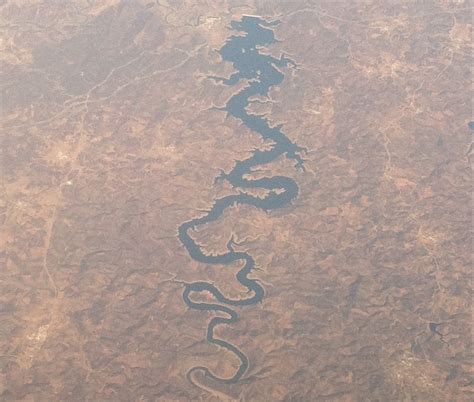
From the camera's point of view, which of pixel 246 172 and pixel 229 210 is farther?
pixel 246 172

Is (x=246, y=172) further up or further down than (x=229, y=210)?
further up

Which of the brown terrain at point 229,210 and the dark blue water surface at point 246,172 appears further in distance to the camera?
the dark blue water surface at point 246,172

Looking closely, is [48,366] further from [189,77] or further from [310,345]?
[189,77]

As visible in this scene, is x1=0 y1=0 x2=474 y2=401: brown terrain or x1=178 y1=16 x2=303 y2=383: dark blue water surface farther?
x1=178 y1=16 x2=303 y2=383: dark blue water surface

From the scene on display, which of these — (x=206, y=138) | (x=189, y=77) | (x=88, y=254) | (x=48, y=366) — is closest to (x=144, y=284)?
(x=88, y=254)
